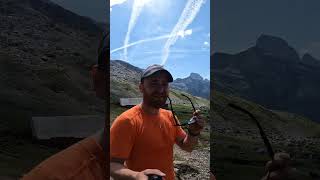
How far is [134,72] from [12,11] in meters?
0.70

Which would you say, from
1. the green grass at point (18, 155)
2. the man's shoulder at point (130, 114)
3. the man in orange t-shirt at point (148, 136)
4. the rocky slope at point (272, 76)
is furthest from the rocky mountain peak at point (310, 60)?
the green grass at point (18, 155)

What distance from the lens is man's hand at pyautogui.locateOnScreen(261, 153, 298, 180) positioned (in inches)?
82.7

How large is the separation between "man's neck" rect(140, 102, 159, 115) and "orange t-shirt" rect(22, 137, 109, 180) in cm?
29

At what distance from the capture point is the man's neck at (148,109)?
6.77 ft

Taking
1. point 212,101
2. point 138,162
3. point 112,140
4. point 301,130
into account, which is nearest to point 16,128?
point 112,140

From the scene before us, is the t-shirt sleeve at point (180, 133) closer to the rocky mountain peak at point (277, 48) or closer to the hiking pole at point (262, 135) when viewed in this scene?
the hiking pole at point (262, 135)

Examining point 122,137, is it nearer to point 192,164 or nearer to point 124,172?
point 124,172

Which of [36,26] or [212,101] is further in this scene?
[212,101]

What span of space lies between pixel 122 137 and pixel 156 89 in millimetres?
306

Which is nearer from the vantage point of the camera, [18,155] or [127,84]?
[18,155]

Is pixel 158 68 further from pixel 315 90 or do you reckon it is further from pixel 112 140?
pixel 315 90

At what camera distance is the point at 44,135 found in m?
2.13

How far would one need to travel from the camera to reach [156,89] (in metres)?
2.12

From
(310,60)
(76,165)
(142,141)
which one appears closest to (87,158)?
(76,165)
